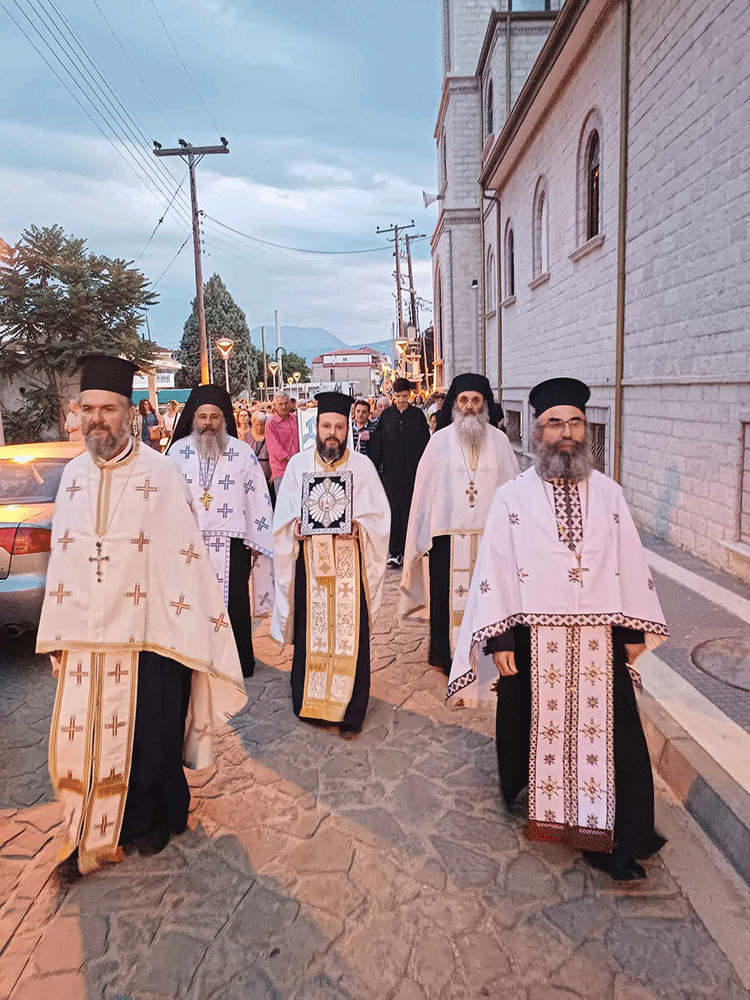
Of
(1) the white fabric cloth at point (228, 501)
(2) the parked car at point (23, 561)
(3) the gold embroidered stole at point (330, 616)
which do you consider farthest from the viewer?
(2) the parked car at point (23, 561)

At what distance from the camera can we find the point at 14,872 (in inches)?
132

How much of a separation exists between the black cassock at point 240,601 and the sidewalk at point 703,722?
113 inches

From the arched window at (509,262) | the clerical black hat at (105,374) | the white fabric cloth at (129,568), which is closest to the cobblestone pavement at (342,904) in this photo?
the white fabric cloth at (129,568)

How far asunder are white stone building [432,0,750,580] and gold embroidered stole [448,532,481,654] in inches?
114

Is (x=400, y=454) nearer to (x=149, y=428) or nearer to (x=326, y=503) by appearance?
(x=326, y=503)

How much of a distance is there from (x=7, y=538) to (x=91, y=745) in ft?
10.0

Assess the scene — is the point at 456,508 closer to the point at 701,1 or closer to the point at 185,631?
the point at 185,631

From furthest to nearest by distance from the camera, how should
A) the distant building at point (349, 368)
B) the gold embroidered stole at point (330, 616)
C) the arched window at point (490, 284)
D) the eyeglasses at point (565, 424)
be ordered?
1. the distant building at point (349, 368)
2. the arched window at point (490, 284)
3. the gold embroidered stole at point (330, 616)
4. the eyeglasses at point (565, 424)

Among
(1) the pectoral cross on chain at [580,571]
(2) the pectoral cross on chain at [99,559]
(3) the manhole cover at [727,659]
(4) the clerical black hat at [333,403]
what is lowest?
(3) the manhole cover at [727,659]

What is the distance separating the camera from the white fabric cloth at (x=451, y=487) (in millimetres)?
5473

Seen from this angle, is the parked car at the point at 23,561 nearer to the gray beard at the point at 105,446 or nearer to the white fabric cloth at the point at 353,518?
the white fabric cloth at the point at 353,518

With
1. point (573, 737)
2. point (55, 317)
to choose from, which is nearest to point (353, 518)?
point (573, 737)

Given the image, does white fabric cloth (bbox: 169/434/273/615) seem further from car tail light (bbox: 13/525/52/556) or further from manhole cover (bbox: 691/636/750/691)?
manhole cover (bbox: 691/636/750/691)

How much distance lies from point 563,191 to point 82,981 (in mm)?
13124
